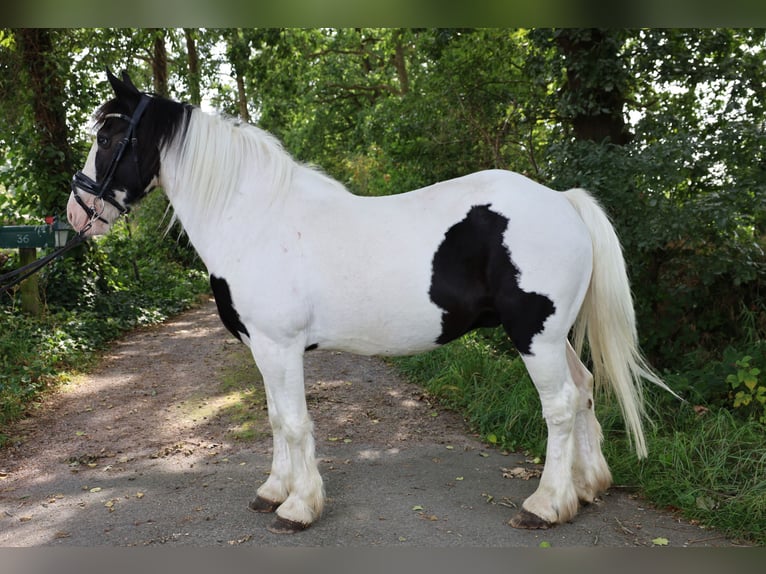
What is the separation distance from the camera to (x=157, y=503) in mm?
3568

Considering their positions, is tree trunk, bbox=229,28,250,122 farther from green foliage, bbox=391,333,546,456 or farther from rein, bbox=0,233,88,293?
rein, bbox=0,233,88,293

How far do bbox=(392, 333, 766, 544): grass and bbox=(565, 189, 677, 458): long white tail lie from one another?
1.46 feet

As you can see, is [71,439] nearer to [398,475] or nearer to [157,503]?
[157,503]

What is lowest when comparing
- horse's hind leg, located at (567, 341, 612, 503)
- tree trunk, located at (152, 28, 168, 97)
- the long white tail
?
horse's hind leg, located at (567, 341, 612, 503)

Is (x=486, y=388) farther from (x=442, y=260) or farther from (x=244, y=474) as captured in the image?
(x=442, y=260)

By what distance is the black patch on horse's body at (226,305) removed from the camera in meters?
3.20

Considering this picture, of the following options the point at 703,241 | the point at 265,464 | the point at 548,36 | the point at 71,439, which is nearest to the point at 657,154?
the point at 703,241

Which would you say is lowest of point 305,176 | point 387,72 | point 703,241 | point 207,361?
point 207,361

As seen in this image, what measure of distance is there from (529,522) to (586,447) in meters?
0.63

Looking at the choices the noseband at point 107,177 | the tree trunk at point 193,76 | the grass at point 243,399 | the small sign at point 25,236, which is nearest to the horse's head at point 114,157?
the noseband at point 107,177

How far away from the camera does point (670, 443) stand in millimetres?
3857

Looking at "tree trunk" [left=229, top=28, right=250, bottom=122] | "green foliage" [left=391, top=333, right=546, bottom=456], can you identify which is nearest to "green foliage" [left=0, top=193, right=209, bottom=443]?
"tree trunk" [left=229, top=28, right=250, bottom=122]

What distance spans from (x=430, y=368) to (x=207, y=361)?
295 cm

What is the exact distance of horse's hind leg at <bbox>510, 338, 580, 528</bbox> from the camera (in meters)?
3.11
